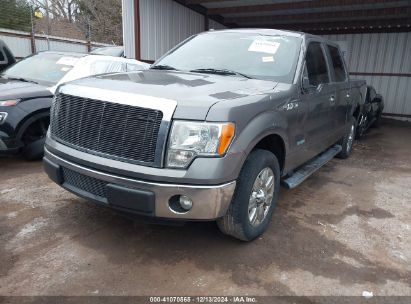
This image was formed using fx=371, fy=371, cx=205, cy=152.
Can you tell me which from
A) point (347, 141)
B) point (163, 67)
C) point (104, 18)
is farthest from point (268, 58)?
point (104, 18)

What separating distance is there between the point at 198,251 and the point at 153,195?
2.81 feet

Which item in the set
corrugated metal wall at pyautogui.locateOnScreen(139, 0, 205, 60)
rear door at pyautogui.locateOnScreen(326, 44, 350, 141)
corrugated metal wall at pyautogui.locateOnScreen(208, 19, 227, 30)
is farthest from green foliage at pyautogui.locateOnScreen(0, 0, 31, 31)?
rear door at pyautogui.locateOnScreen(326, 44, 350, 141)

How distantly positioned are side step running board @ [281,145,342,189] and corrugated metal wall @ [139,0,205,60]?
18.5ft

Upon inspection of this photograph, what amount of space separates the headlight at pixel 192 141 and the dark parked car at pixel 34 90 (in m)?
3.13

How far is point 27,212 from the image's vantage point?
151 inches

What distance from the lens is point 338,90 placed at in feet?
16.5

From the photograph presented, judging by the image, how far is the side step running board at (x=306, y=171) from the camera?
3.92 metres

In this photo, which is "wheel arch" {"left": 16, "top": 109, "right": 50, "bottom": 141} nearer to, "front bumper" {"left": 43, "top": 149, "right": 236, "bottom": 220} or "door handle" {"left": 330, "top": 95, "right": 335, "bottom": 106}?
"front bumper" {"left": 43, "top": 149, "right": 236, "bottom": 220}

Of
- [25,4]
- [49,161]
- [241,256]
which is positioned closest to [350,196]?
[241,256]

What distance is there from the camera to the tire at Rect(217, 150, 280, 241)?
3.00 metres

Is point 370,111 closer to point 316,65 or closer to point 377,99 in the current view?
point 377,99

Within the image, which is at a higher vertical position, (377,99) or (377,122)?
(377,99)

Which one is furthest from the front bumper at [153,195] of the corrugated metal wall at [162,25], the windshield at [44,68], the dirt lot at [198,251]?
the corrugated metal wall at [162,25]

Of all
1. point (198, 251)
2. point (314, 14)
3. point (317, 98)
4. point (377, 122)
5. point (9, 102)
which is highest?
point (314, 14)
